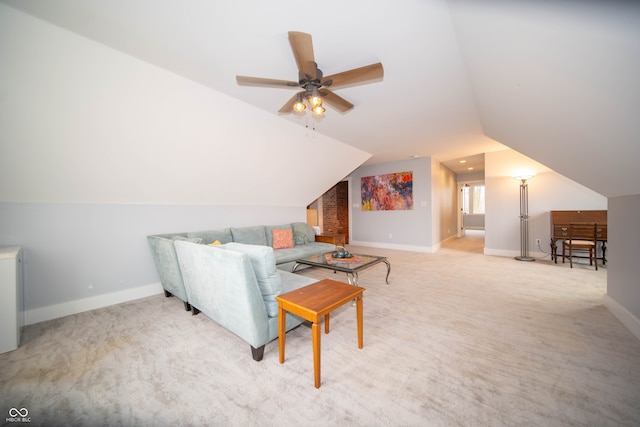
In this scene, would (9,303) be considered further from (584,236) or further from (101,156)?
(584,236)

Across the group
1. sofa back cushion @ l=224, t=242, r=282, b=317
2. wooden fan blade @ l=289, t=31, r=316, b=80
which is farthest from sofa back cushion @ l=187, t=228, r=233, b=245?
wooden fan blade @ l=289, t=31, r=316, b=80

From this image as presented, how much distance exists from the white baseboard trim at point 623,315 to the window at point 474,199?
9.38 metres

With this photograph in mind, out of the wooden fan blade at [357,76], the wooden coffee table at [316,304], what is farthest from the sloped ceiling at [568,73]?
the wooden coffee table at [316,304]

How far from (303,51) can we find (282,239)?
3380 mm

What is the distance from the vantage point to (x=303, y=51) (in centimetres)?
162

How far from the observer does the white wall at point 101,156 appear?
6.19ft

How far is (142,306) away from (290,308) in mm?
2382

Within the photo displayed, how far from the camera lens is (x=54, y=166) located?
240cm

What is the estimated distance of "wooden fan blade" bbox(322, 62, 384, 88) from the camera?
173 centimetres

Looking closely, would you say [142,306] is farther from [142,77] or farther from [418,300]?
[418,300]

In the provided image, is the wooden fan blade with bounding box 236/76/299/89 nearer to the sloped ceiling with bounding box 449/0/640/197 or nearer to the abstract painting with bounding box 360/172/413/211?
the sloped ceiling with bounding box 449/0/640/197

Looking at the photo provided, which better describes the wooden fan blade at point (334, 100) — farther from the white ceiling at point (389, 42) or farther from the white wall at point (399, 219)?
the white wall at point (399, 219)

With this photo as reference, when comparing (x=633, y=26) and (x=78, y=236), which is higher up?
(x=633, y=26)

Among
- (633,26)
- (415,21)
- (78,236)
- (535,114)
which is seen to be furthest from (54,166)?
(535,114)
